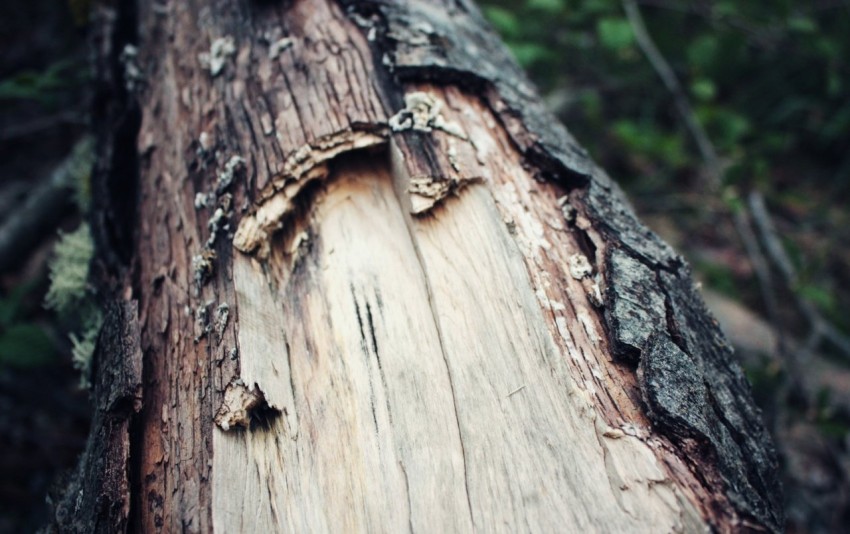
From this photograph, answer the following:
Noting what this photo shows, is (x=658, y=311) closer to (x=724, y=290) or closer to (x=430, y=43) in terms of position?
(x=430, y=43)

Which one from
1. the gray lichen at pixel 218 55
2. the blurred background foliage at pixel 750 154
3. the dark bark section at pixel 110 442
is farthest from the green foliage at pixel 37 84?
the blurred background foliage at pixel 750 154

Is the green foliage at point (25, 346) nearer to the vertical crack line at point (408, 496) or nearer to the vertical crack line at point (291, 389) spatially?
the vertical crack line at point (291, 389)

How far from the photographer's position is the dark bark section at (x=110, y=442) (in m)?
1.08

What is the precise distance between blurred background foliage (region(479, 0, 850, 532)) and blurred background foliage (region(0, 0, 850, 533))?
0.6 inches

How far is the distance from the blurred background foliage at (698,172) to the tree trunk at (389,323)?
3.19 ft

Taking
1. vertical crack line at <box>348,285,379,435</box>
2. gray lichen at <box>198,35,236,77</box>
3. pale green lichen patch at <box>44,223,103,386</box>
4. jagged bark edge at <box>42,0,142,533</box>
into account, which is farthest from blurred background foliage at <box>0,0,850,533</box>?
vertical crack line at <box>348,285,379,435</box>

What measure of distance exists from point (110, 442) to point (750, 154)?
352cm

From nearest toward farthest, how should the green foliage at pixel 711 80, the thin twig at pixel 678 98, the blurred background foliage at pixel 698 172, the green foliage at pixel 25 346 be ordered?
the green foliage at pixel 25 346 → the blurred background foliage at pixel 698 172 → the thin twig at pixel 678 98 → the green foliage at pixel 711 80

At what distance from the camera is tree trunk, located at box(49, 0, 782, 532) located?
1.03 m

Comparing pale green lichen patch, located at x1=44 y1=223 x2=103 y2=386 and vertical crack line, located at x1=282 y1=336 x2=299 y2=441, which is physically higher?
pale green lichen patch, located at x1=44 y1=223 x2=103 y2=386

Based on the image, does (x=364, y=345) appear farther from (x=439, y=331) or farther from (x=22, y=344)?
(x=22, y=344)

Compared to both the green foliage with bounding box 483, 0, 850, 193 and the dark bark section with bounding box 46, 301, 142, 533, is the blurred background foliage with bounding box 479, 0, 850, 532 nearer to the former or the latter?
the green foliage with bounding box 483, 0, 850, 193

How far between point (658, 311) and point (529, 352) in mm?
324

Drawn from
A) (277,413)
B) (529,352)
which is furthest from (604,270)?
(277,413)
